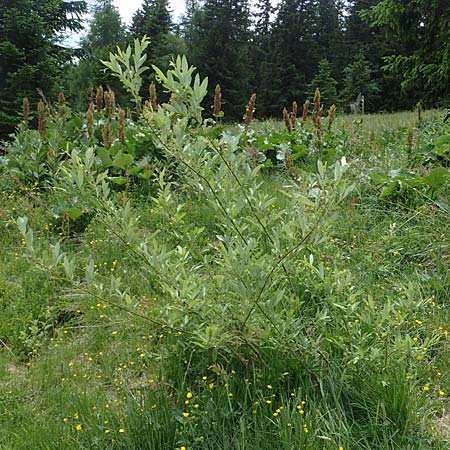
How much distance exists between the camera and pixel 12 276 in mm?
3125

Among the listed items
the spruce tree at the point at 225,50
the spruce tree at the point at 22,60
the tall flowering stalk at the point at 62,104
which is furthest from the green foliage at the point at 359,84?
the tall flowering stalk at the point at 62,104

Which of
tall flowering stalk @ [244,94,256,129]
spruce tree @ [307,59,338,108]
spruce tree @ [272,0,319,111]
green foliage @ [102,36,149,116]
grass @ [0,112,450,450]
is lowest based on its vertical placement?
grass @ [0,112,450,450]

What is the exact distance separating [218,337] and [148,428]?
0.41m

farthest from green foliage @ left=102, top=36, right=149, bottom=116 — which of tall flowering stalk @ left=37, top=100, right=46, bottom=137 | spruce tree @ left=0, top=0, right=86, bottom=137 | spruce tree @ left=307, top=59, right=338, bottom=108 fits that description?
spruce tree @ left=307, top=59, right=338, bottom=108

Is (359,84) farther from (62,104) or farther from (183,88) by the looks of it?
(183,88)

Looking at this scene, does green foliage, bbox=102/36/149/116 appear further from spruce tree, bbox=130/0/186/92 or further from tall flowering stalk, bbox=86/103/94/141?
spruce tree, bbox=130/0/186/92

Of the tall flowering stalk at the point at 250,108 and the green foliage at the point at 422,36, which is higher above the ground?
the green foliage at the point at 422,36

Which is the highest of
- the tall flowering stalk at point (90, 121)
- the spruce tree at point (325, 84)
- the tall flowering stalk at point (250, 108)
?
the spruce tree at point (325, 84)

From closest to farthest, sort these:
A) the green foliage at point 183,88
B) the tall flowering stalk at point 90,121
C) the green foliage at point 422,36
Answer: the green foliage at point 183,88
the tall flowering stalk at point 90,121
the green foliage at point 422,36

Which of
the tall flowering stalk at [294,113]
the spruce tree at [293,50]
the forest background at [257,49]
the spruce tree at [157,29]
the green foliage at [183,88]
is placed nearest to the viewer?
the green foliage at [183,88]

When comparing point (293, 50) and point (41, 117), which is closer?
point (41, 117)

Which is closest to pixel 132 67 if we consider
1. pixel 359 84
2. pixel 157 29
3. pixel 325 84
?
pixel 325 84

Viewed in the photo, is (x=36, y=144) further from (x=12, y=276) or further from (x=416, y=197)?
(x=416, y=197)

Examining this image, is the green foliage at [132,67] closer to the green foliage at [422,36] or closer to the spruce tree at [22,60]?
the green foliage at [422,36]
